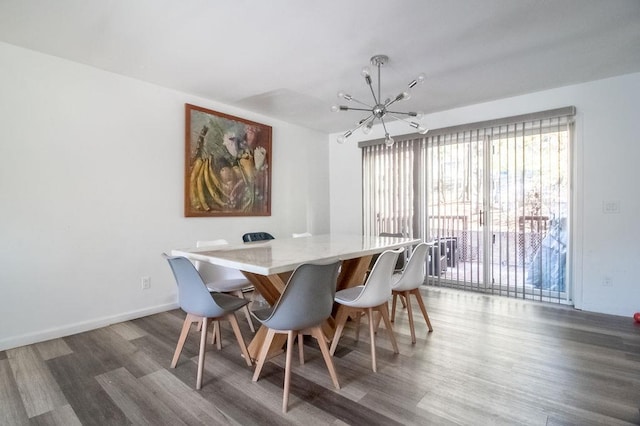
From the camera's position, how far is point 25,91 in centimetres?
250

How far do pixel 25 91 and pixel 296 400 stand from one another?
10.7ft

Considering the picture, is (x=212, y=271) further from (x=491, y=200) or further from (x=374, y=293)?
(x=491, y=200)

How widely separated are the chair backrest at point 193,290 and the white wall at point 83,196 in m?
1.63

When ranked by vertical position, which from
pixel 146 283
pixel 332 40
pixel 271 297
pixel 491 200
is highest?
pixel 332 40

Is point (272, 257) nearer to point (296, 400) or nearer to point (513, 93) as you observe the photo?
point (296, 400)

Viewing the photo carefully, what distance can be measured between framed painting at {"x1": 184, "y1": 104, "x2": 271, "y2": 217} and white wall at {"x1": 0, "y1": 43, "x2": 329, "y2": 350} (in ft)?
0.40

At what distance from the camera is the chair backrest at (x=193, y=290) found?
1.74 meters

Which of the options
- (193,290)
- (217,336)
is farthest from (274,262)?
(217,336)

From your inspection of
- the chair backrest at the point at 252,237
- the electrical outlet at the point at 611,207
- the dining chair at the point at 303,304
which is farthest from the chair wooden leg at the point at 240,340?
the electrical outlet at the point at 611,207

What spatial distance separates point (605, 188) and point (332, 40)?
3326 mm

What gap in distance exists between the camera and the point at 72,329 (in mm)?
2697

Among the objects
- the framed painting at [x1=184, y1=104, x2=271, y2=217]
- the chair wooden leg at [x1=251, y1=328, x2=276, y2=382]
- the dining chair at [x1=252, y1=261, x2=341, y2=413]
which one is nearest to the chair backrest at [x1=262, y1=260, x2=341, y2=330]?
the dining chair at [x1=252, y1=261, x2=341, y2=413]

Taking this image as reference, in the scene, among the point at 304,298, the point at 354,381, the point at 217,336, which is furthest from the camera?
the point at 217,336

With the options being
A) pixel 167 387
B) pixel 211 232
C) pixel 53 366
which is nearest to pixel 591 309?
pixel 167 387
